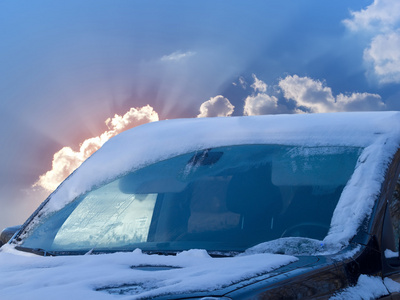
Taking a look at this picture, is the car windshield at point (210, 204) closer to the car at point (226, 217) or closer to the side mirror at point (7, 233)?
the car at point (226, 217)

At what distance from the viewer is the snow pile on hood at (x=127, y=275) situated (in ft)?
6.19

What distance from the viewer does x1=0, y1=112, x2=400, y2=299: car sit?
2.05m

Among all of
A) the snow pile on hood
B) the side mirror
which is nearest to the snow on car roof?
the side mirror

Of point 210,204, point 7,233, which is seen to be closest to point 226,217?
point 210,204

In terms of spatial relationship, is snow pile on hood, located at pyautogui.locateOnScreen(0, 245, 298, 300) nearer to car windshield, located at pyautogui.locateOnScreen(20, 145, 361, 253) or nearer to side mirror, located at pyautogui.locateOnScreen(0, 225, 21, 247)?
car windshield, located at pyautogui.locateOnScreen(20, 145, 361, 253)

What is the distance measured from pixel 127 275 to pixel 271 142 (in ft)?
4.27

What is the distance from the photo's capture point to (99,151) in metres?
3.88

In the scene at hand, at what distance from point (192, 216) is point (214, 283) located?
113 centimetres

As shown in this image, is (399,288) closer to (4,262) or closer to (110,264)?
(110,264)

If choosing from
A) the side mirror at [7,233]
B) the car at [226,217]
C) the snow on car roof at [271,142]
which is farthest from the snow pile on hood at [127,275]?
the side mirror at [7,233]

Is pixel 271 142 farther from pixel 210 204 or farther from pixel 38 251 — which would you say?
pixel 38 251

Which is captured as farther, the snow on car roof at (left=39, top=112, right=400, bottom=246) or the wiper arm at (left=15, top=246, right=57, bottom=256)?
the wiper arm at (left=15, top=246, right=57, bottom=256)

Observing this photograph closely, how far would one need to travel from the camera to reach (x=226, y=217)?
2854mm

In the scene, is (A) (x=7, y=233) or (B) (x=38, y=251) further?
(A) (x=7, y=233)
